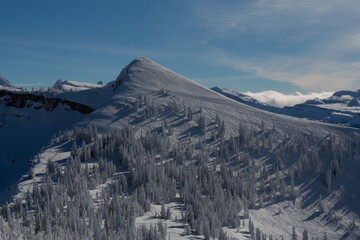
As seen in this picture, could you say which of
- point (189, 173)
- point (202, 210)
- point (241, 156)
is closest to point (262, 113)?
point (241, 156)

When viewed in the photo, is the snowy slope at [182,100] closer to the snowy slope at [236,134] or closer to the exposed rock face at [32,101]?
the snowy slope at [236,134]

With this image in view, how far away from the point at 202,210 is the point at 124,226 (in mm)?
14278

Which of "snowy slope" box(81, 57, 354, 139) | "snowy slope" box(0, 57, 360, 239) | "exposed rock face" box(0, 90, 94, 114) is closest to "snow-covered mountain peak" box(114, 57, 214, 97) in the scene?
"snowy slope" box(81, 57, 354, 139)

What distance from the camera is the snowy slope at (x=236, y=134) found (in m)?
65.1

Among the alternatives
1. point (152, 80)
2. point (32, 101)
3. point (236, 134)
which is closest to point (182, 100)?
point (152, 80)

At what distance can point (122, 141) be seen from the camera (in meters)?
79.4

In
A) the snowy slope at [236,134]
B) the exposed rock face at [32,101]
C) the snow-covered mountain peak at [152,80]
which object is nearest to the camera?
the snowy slope at [236,134]

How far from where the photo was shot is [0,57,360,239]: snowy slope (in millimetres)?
65125

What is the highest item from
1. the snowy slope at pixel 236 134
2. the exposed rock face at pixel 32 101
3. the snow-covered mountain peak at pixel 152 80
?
the snow-covered mountain peak at pixel 152 80

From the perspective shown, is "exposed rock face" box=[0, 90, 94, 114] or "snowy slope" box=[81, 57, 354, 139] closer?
"snowy slope" box=[81, 57, 354, 139]

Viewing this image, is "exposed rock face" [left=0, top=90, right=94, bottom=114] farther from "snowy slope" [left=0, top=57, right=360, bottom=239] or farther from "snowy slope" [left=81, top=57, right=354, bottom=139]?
"snowy slope" [left=81, top=57, right=354, bottom=139]

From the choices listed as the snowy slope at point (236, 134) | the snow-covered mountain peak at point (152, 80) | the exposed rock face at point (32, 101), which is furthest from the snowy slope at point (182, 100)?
the exposed rock face at point (32, 101)

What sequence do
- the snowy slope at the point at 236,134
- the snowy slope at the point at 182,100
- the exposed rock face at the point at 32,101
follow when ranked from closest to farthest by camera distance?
the snowy slope at the point at 236,134
the snowy slope at the point at 182,100
the exposed rock face at the point at 32,101

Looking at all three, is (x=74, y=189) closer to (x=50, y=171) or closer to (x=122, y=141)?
(x=50, y=171)
